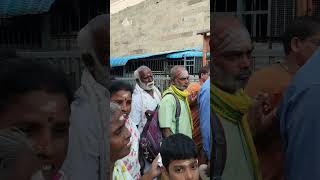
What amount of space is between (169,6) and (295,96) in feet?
2.07

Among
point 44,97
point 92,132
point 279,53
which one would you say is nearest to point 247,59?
point 279,53

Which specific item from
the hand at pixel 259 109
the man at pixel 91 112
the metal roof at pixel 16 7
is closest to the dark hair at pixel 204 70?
the hand at pixel 259 109

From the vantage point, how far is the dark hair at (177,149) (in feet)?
6.05

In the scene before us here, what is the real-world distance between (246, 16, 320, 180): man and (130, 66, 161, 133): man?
419mm

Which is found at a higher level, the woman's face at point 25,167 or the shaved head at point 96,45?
the shaved head at point 96,45

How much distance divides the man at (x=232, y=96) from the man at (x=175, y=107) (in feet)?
0.58

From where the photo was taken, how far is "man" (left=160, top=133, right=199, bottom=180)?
1.86 metres

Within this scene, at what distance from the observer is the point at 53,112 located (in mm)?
1636

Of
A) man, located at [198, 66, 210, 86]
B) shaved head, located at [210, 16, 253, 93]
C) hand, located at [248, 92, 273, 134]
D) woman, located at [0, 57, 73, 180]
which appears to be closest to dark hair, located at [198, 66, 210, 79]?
man, located at [198, 66, 210, 86]

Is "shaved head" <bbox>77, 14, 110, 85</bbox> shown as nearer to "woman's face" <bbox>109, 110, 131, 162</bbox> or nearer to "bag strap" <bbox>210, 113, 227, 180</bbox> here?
"woman's face" <bbox>109, 110, 131, 162</bbox>

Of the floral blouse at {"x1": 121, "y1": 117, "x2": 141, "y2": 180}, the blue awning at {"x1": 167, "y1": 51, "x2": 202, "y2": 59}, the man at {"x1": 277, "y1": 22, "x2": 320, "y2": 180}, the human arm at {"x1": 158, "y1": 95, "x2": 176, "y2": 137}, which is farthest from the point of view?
the blue awning at {"x1": 167, "y1": 51, "x2": 202, "y2": 59}

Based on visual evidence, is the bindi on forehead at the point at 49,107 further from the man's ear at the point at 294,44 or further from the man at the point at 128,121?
the man's ear at the point at 294,44

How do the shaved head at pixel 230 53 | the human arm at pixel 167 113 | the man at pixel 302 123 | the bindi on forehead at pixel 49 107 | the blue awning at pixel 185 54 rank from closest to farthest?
the man at pixel 302 123
the bindi on forehead at pixel 49 107
the shaved head at pixel 230 53
the human arm at pixel 167 113
the blue awning at pixel 185 54

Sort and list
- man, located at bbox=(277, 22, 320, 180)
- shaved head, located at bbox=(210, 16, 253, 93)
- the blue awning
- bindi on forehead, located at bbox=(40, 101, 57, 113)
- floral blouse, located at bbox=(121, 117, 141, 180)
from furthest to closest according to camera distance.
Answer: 1. the blue awning
2. floral blouse, located at bbox=(121, 117, 141, 180)
3. shaved head, located at bbox=(210, 16, 253, 93)
4. bindi on forehead, located at bbox=(40, 101, 57, 113)
5. man, located at bbox=(277, 22, 320, 180)
